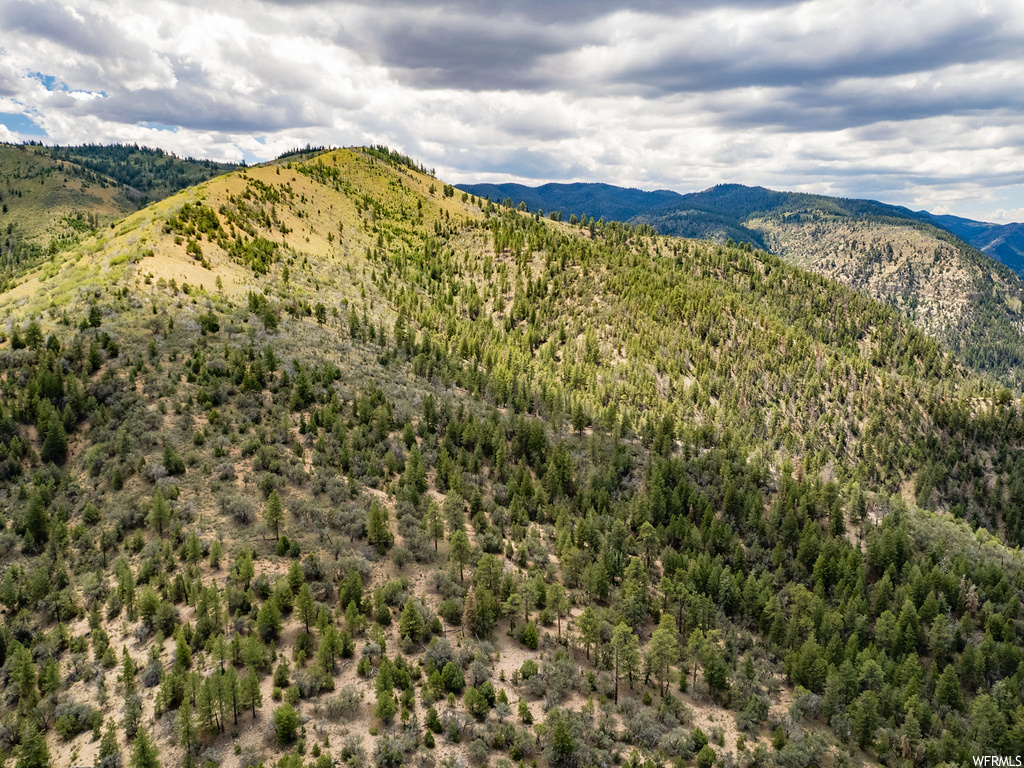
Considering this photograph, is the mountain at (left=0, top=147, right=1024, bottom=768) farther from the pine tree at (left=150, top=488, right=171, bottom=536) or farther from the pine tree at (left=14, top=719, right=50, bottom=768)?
the pine tree at (left=150, top=488, right=171, bottom=536)

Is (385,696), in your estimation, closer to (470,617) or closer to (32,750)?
(470,617)

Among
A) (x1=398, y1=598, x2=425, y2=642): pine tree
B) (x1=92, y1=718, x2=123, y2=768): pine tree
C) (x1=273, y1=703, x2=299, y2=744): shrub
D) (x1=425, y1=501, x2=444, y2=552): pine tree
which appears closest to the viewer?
(x1=92, y1=718, x2=123, y2=768): pine tree

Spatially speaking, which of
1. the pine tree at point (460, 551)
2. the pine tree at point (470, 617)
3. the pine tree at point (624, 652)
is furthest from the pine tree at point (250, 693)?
the pine tree at point (624, 652)

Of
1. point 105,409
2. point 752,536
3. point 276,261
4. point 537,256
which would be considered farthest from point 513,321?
point 105,409

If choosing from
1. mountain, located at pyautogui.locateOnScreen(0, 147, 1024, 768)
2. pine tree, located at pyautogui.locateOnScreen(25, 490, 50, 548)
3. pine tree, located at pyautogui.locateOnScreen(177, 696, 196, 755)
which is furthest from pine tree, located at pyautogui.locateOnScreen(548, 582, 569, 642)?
pine tree, located at pyautogui.locateOnScreen(25, 490, 50, 548)

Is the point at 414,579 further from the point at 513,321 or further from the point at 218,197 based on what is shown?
the point at 218,197

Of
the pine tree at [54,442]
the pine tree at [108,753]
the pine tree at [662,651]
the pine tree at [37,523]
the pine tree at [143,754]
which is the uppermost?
the pine tree at [54,442]

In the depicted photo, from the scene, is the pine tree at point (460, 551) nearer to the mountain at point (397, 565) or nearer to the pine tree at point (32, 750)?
the mountain at point (397, 565)
